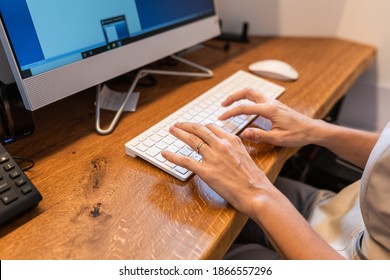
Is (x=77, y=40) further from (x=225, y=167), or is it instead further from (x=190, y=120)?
(x=225, y=167)

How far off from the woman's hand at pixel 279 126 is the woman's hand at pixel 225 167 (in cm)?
10

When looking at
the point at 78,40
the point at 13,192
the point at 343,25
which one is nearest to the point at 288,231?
the point at 13,192

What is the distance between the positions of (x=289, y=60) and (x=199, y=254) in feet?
2.93

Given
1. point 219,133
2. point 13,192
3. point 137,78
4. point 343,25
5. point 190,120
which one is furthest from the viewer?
point 343,25

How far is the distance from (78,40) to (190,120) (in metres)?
0.29

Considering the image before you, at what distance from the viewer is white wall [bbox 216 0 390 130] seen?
4.11 ft

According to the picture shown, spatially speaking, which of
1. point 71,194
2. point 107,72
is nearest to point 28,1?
point 107,72

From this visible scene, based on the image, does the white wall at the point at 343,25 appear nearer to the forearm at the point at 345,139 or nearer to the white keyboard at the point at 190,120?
the white keyboard at the point at 190,120

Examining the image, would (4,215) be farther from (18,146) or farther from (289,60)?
(289,60)

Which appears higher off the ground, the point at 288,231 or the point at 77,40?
the point at 77,40

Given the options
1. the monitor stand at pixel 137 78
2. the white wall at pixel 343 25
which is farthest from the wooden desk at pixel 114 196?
the white wall at pixel 343 25

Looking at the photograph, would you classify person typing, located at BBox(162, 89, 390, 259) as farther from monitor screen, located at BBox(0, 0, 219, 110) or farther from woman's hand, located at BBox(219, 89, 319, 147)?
monitor screen, located at BBox(0, 0, 219, 110)

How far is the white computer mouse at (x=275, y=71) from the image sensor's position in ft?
3.19

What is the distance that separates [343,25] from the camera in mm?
1313
